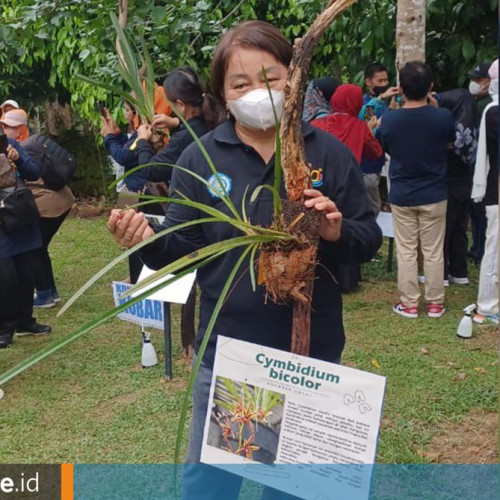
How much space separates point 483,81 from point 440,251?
1367 millimetres

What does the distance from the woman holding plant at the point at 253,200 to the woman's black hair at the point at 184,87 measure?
6.65 feet

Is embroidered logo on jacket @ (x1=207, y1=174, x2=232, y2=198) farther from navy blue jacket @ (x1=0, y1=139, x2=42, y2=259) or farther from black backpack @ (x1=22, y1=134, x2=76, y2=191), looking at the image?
black backpack @ (x1=22, y1=134, x2=76, y2=191)

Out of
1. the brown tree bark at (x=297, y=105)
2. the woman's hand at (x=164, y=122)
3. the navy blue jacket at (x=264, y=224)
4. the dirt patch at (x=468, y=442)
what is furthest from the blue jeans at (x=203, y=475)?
the woman's hand at (x=164, y=122)

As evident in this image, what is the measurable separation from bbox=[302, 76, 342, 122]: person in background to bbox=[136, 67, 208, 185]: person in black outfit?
2.17m

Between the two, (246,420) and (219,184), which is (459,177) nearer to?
(219,184)

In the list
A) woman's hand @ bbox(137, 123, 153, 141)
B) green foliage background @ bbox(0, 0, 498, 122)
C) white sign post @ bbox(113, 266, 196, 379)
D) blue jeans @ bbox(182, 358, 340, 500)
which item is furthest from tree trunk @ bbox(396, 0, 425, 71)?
blue jeans @ bbox(182, 358, 340, 500)

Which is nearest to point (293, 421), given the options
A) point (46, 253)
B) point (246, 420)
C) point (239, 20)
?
point (246, 420)

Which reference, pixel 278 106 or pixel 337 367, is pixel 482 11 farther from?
pixel 337 367

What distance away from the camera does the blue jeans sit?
1923 mm

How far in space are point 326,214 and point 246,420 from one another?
54 cm

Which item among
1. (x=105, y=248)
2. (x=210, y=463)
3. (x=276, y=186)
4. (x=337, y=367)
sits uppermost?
(x=276, y=186)

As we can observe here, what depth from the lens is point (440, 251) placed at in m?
5.20

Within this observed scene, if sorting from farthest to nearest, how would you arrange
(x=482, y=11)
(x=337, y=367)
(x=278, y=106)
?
(x=482, y=11) → (x=278, y=106) → (x=337, y=367)

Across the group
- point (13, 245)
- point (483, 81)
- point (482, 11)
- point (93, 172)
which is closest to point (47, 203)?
point (13, 245)
